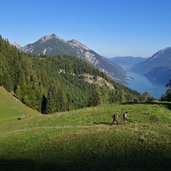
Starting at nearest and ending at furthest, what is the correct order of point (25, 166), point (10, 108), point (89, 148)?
point (25, 166) < point (89, 148) < point (10, 108)

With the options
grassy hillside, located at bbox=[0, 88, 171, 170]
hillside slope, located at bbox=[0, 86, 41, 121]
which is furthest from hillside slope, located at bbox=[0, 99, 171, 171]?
hillside slope, located at bbox=[0, 86, 41, 121]

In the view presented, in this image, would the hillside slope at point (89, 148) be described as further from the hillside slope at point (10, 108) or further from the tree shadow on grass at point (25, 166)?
the hillside slope at point (10, 108)

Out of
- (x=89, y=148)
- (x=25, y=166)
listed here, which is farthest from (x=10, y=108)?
(x=25, y=166)

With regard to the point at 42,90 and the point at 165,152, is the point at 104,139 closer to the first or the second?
the point at 165,152

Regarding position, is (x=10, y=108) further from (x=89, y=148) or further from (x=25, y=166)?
(x=25, y=166)

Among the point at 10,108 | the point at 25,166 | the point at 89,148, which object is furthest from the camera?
the point at 10,108

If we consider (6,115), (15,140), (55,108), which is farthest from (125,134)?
(55,108)

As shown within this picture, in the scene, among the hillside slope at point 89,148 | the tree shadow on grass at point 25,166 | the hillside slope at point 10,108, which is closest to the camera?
the tree shadow on grass at point 25,166

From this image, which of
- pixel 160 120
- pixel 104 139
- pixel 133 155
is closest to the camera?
pixel 133 155

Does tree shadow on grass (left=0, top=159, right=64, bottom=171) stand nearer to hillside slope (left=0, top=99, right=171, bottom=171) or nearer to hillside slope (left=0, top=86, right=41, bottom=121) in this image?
hillside slope (left=0, top=99, right=171, bottom=171)

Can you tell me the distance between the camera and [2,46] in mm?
191625

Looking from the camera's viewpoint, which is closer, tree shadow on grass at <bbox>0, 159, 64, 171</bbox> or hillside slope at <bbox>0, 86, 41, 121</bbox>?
tree shadow on grass at <bbox>0, 159, 64, 171</bbox>

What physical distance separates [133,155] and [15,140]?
17.9 m

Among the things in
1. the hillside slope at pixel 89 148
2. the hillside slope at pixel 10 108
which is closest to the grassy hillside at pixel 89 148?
the hillside slope at pixel 89 148
